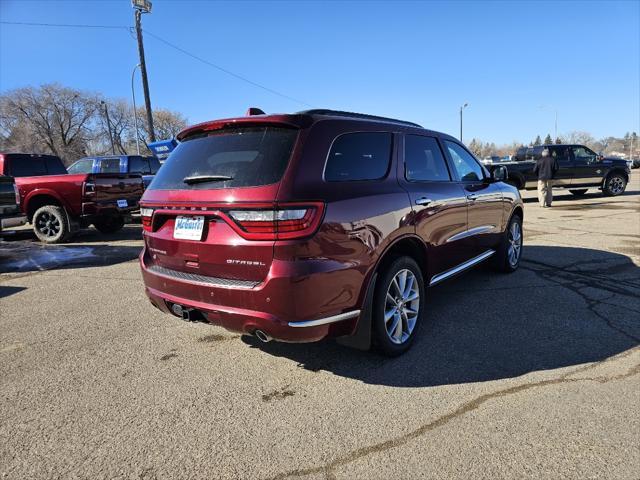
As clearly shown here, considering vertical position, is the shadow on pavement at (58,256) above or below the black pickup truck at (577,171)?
below

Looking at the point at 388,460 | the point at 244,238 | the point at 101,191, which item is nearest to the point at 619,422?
the point at 388,460

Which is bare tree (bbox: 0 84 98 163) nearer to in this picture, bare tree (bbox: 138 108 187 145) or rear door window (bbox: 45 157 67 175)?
bare tree (bbox: 138 108 187 145)

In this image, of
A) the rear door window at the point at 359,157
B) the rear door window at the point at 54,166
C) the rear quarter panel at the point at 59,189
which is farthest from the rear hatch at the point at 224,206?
the rear door window at the point at 54,166

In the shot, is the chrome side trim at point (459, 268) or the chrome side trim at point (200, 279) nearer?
the chrome side trim at point (200, 279)

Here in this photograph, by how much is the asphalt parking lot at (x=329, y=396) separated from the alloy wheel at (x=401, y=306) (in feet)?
0.68

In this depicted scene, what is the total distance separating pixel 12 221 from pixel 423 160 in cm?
781

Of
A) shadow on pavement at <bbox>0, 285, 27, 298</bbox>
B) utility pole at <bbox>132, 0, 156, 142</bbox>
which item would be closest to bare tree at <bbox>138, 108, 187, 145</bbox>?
utility pole at <bbox>132, 0, 156, 142</bbox>

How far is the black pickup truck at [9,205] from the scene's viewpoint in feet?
25.2

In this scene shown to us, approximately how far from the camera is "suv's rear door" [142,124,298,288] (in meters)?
2.61

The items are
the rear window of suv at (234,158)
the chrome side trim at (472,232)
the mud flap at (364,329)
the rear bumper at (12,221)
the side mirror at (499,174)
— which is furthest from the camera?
the rear bumper at (12,221)

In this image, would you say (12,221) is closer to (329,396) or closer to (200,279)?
(200,279)

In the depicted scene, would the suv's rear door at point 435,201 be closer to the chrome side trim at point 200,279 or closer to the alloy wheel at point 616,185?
the chrome side trim at point 200,279

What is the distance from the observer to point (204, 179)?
2.90m

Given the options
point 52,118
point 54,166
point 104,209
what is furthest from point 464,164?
point 52,118
